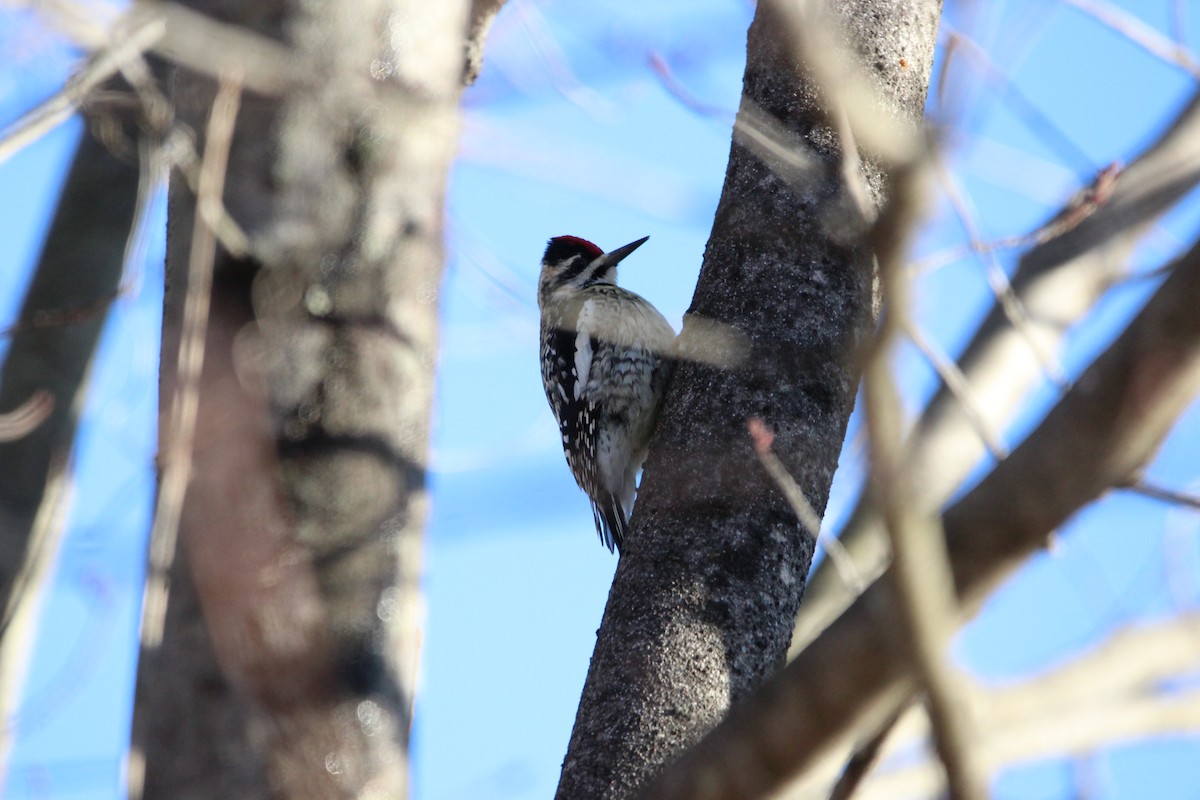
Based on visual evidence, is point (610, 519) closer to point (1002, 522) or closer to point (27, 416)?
point (27, 416)

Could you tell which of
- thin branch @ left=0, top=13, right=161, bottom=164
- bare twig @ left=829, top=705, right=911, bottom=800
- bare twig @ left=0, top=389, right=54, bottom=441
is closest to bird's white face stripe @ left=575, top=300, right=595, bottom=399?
bare twig @ left=0, top=389, right=54, bottom=441

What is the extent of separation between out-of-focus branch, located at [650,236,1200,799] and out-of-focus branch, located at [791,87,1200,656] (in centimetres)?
356

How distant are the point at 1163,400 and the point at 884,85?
2.27 metres

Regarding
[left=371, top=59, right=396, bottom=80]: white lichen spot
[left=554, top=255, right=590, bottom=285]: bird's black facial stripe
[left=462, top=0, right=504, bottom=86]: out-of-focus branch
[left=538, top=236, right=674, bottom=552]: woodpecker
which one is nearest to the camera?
[left=371, top=59, right=396, bottom=80]: white lichen spot

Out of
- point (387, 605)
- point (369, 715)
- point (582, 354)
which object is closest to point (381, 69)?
point (387, 605)

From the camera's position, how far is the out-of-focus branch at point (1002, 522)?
41.4 inches

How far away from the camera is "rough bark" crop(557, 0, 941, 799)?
8.03 ft

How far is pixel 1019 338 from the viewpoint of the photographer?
5.21m

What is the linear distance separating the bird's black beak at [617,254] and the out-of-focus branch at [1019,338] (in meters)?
1.49

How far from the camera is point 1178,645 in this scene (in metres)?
4.30

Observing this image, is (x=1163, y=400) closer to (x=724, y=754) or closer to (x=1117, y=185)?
(x=724, y=754)

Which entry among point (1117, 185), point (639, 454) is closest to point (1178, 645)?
point (1117, 185)

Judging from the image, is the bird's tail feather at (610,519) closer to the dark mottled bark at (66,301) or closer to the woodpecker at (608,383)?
the woodpecker at (608,383)

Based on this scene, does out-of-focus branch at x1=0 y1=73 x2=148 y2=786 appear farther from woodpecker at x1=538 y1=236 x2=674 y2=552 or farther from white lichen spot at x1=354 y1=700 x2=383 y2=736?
white lichen spot at x1=354 y1=700 x2=383 y2=736
